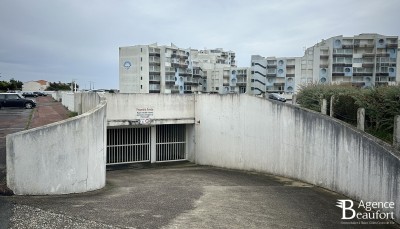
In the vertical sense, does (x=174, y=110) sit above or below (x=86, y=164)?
above

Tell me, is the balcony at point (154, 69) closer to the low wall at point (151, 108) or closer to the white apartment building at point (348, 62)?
the white apartment building at point (348, 62)

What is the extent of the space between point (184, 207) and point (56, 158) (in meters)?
3.94

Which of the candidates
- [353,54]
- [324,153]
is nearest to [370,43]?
[353,54]

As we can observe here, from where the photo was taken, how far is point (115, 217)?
354 inches

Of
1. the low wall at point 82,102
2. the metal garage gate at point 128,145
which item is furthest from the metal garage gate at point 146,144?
the low wall at point 82,102

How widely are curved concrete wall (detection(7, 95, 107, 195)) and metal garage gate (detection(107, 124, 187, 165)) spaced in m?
11.0

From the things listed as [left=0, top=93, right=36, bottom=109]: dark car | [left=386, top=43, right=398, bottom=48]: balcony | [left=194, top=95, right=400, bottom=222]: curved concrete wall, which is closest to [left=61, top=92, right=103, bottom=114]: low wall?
[left=0, top=93, right=36, bottom=109]: dark car

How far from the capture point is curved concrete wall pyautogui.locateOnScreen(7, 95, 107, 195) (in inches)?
374

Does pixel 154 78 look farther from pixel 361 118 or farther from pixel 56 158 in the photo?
pixel 56 158

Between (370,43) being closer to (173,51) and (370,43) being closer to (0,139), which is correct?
(173,51)

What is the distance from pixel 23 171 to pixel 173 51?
80705 millimetres

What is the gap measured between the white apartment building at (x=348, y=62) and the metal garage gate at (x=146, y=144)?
53.5 meters

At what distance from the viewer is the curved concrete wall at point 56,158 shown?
31.2 feet

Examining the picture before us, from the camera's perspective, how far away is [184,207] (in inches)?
416
